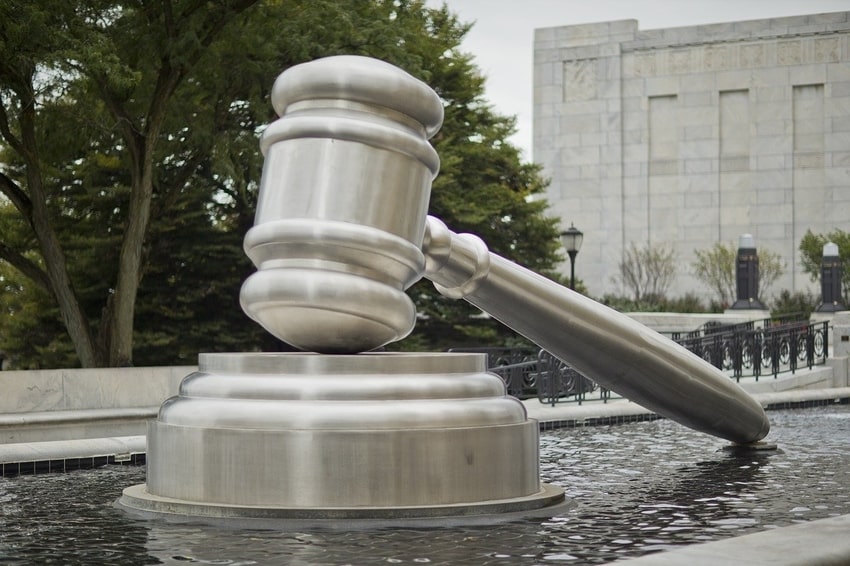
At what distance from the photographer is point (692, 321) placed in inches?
1312

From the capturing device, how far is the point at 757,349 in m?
20.8

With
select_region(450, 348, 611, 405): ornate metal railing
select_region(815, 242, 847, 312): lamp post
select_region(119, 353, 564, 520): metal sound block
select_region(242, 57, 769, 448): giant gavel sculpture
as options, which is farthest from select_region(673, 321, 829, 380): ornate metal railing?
select_region(119, 353, 564, 520): metal sound block

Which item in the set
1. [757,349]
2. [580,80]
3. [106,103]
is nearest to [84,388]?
[106,103]

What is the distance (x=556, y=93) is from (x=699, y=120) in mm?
6488

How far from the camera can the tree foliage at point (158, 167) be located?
56.1ft

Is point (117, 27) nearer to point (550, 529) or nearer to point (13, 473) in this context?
point (13, 473)

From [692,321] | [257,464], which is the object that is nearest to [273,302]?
[257,464]

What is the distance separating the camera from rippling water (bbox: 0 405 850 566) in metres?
4.12

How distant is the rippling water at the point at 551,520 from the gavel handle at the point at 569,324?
0.55 metres

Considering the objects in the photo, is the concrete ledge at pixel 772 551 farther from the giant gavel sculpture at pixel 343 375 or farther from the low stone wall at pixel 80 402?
the low stone wall at pixel 80 402

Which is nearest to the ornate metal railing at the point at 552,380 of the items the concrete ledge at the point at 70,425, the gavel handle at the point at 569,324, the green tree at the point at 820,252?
the concrete ledge at the point at 70,425

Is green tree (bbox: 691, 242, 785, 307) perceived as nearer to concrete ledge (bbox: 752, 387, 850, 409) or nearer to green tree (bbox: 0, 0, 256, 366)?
concrete ledge (bbox: 752, 387, 850, 409)

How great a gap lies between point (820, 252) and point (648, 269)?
681 cm

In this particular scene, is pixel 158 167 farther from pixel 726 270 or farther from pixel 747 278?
pixel 726 270
